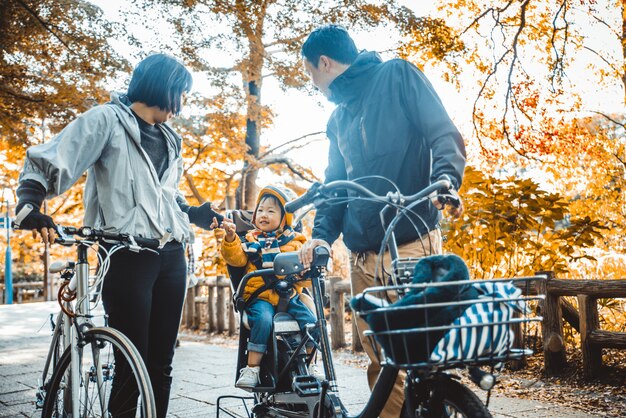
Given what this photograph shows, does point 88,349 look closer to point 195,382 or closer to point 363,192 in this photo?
point 363,192

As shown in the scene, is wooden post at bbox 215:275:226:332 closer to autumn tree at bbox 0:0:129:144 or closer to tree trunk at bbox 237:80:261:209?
tree trunk at bbox 237:80:261:209

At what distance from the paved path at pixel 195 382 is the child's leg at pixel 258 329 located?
1.02 m

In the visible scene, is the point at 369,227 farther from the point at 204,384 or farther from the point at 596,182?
the point at 596,182

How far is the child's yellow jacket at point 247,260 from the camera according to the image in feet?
11.4

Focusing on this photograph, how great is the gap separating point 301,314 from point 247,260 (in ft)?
2.23

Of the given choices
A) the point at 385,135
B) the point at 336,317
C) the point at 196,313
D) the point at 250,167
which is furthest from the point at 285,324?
the point at 250,167

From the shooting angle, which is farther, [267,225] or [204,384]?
[204,384]

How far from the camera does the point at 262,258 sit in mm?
Result: 3900

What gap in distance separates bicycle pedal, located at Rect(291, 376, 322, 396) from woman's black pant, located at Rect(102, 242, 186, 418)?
606 mm

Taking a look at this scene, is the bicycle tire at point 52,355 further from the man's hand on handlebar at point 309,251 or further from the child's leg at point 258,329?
the man's hand on handlebar at point 309,251

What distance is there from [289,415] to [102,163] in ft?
4.72

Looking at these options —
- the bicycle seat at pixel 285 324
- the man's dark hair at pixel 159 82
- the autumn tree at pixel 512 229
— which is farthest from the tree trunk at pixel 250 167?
the man's dark hair at pixel 159 82

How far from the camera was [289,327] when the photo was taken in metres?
3.23

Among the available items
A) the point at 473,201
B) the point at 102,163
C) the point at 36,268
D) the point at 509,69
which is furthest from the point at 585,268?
the point at 36,268
